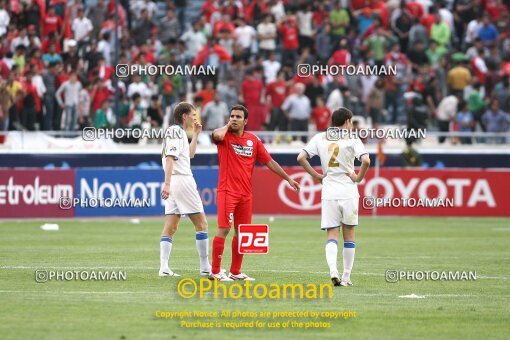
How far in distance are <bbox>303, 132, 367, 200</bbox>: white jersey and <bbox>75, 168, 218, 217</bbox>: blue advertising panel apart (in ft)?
46.1

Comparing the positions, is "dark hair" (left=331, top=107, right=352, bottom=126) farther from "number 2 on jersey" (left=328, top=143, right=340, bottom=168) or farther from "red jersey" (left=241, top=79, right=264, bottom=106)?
"red jersey" (left=241, top=79, right=264, bottom=106)

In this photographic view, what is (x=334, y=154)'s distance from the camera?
1503 centimetres

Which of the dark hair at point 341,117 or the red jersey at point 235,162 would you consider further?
the red jersey at point 235,162

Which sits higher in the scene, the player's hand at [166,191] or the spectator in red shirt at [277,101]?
the spectator in red shirt at [277,101]

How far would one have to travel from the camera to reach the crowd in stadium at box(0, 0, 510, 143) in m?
31.4

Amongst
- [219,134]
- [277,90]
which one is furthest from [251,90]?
[219,134]

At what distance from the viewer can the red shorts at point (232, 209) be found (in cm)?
1507

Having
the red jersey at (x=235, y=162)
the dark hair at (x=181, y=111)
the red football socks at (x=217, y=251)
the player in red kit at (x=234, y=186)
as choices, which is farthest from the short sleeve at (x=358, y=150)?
the dark hair at (x=181, y=111)

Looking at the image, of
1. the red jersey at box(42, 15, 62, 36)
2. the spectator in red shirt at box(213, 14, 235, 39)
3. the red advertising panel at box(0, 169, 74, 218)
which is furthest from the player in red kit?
the spectator in red shirt at box(213, 14, 235, 39)

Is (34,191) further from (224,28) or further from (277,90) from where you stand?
(224,28)

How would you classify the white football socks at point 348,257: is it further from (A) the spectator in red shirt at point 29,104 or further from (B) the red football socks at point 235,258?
(A) the spectator in red shirt at point 29,104

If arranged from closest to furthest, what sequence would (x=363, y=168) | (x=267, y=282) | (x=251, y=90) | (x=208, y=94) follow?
(x=363, y=168)
(x=267, y=282)
(x=208, y=94)
(x=251, y=90)

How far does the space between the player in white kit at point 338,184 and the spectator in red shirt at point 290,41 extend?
786 inches

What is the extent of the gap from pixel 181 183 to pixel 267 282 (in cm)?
168
